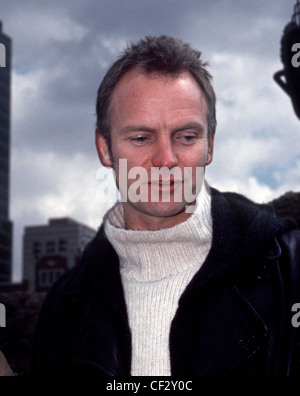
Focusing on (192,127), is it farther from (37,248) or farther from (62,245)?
(37,248)

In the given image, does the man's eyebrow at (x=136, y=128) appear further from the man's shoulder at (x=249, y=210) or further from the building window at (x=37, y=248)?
the building window at (x=37, y=248)

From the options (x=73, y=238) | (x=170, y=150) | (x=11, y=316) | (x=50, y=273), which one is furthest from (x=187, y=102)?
(x=73, y=238)

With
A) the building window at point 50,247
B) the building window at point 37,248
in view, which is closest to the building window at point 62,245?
the building window at point 50,247

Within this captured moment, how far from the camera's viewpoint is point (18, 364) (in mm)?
4781

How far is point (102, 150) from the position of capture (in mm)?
3170

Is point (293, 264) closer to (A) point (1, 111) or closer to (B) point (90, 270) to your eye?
(B) point (90, 270)

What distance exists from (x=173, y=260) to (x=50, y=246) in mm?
79091

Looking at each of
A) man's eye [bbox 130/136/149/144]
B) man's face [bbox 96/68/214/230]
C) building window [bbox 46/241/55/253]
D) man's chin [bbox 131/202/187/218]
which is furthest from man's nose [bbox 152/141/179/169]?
building window [bbox 46/241/55/253]

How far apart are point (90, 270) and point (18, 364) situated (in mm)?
2083

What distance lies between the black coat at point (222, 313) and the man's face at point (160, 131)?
14.9 inches

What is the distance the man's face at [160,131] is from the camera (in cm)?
266

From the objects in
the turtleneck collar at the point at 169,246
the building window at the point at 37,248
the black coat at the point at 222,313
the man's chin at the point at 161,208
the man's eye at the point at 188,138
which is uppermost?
the building window at the point at 37,248

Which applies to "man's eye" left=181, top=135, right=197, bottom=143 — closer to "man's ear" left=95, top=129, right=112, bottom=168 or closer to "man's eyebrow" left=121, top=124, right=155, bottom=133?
"man's eyebrow" left=121, top=124, right=155, bottom=133

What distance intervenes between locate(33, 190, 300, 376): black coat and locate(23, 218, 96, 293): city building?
6187 centimetres
